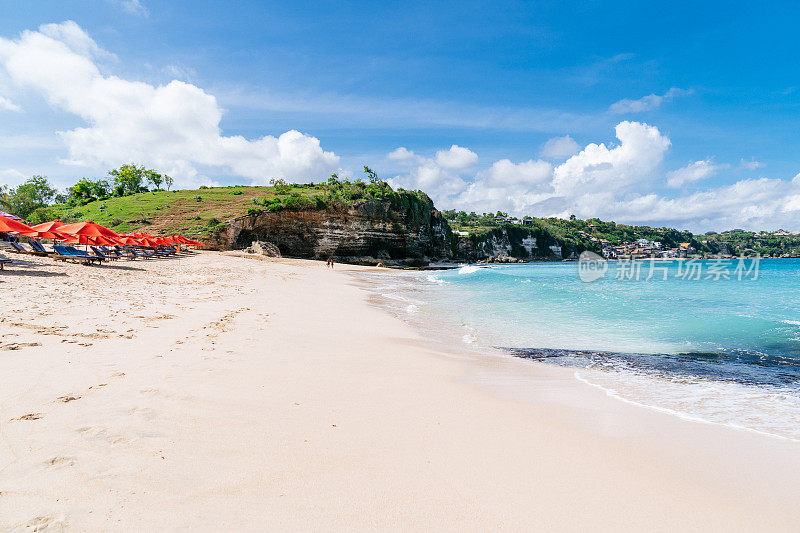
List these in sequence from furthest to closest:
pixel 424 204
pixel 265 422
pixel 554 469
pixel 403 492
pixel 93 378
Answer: pixel 424 204 → pixel 93 378 → pixel 265 422 → pixel 554 469 → pixel 403 492

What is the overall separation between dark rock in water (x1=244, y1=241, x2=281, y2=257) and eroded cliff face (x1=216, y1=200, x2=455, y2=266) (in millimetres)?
2488

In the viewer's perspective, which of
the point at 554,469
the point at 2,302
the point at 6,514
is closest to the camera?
the point at 6,514

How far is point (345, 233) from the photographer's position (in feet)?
170

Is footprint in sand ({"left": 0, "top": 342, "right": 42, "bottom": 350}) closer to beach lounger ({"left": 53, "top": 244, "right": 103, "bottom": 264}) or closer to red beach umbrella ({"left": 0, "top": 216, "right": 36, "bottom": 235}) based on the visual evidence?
red beach umbrella ({"left": 0, "top": 216, "right": 36, "bottom": 235})

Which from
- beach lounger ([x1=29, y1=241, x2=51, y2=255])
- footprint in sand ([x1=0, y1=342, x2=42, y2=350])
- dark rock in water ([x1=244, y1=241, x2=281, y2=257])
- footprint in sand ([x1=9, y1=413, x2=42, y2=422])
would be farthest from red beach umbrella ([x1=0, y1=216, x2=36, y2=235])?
dark rock in water ([x1=244, y1=241, x2=281, y2=257])

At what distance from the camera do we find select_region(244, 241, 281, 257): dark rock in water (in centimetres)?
4403

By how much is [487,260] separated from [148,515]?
3905 inches

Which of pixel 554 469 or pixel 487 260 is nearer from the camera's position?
pixel 554 469

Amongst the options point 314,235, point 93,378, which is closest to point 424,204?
point 314,235

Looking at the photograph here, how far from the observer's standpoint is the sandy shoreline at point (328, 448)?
2.41 metres

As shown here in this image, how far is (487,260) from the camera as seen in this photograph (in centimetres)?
9781

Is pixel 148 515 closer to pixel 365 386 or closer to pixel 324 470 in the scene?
pixel 324 470

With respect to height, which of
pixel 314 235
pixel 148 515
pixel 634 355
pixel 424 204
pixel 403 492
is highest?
pixel 424 204

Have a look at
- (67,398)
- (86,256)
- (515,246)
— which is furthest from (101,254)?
(515,246)
